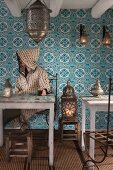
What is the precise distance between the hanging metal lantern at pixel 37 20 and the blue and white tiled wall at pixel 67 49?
2139 millimetres

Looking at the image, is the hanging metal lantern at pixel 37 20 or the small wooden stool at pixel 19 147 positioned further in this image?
the small wooden stool at pixel 19 147

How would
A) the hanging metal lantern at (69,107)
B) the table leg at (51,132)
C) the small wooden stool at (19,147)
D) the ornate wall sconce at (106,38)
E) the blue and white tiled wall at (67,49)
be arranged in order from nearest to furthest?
the table leg at (51,132), the small wooden stool at (19,147), the hanging metal lantern at (69,107), the ornate wall sconce at (106,38), the blue and white tiled wall at (67,49)

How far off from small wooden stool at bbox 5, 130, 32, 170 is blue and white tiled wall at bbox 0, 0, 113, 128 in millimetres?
1512

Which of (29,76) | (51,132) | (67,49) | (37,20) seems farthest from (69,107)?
(37,20)

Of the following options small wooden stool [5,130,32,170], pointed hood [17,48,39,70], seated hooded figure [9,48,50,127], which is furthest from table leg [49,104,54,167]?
pointed hood [17,48,39,70]

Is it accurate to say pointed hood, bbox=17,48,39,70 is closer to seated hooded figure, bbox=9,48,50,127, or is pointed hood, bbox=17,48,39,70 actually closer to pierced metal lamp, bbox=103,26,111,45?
seated hooded figure, bbox=9,48,50,127

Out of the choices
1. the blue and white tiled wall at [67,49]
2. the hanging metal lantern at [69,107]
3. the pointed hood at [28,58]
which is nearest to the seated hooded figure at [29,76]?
the pointed hood at [28,58]

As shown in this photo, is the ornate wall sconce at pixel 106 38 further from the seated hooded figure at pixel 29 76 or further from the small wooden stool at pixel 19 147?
the small wooden stool at pixel 19 147

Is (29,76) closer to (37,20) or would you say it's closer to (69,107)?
(69,107)

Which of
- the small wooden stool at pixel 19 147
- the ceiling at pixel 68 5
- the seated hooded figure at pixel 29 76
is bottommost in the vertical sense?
the small wooden stool at pixel 19 147

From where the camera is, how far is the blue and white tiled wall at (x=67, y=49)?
618 centimetres

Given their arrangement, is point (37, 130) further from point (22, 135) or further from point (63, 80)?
point (22, 135)

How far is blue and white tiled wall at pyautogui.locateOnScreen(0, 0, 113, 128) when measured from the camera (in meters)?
6.18

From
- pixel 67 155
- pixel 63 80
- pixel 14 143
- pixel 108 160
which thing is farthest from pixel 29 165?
pixel 63 80
